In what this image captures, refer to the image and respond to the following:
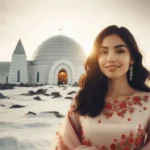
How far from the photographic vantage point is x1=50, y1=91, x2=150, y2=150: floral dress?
0.75m

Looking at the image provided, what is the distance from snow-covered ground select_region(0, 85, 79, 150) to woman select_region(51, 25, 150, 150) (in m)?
0.71

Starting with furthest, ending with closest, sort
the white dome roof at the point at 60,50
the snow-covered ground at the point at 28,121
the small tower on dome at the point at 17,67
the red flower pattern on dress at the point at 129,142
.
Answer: the white dome roof at the point at 60,50, the small tower on dome at the point at 17,67, the snow-covered ground at the point at 28,121, the red flower pattern on dress at the point at 129,142

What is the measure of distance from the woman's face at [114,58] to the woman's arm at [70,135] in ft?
0.48

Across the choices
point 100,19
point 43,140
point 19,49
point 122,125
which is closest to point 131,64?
point 122,125

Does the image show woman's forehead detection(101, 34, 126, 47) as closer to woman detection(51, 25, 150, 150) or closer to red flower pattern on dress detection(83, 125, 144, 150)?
woman detection(51, 25, 150, 150)

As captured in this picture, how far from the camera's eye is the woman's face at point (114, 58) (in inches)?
31.1

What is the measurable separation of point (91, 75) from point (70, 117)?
136 mm

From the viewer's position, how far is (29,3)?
1784 mm

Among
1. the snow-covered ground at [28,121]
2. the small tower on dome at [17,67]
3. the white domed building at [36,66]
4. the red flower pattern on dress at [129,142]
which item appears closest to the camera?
the red flower pattern on dress at [129,142]

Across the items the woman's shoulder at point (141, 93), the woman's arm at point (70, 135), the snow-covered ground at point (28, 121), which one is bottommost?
the snow-covered ground at point (28, 121)

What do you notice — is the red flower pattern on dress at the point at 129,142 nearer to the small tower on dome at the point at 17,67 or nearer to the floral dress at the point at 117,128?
the floral dress at the point at 117,128

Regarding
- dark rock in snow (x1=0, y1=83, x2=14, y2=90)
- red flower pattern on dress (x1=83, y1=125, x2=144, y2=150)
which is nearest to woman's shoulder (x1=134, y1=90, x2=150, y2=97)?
red flower pattern on dress (x1=83, y1=125, x2=144, y2=150)

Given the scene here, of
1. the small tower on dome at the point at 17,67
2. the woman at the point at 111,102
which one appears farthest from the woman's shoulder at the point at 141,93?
the small tower on dome at the point at 17,67

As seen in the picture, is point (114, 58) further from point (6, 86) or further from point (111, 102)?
point (6, 86)
